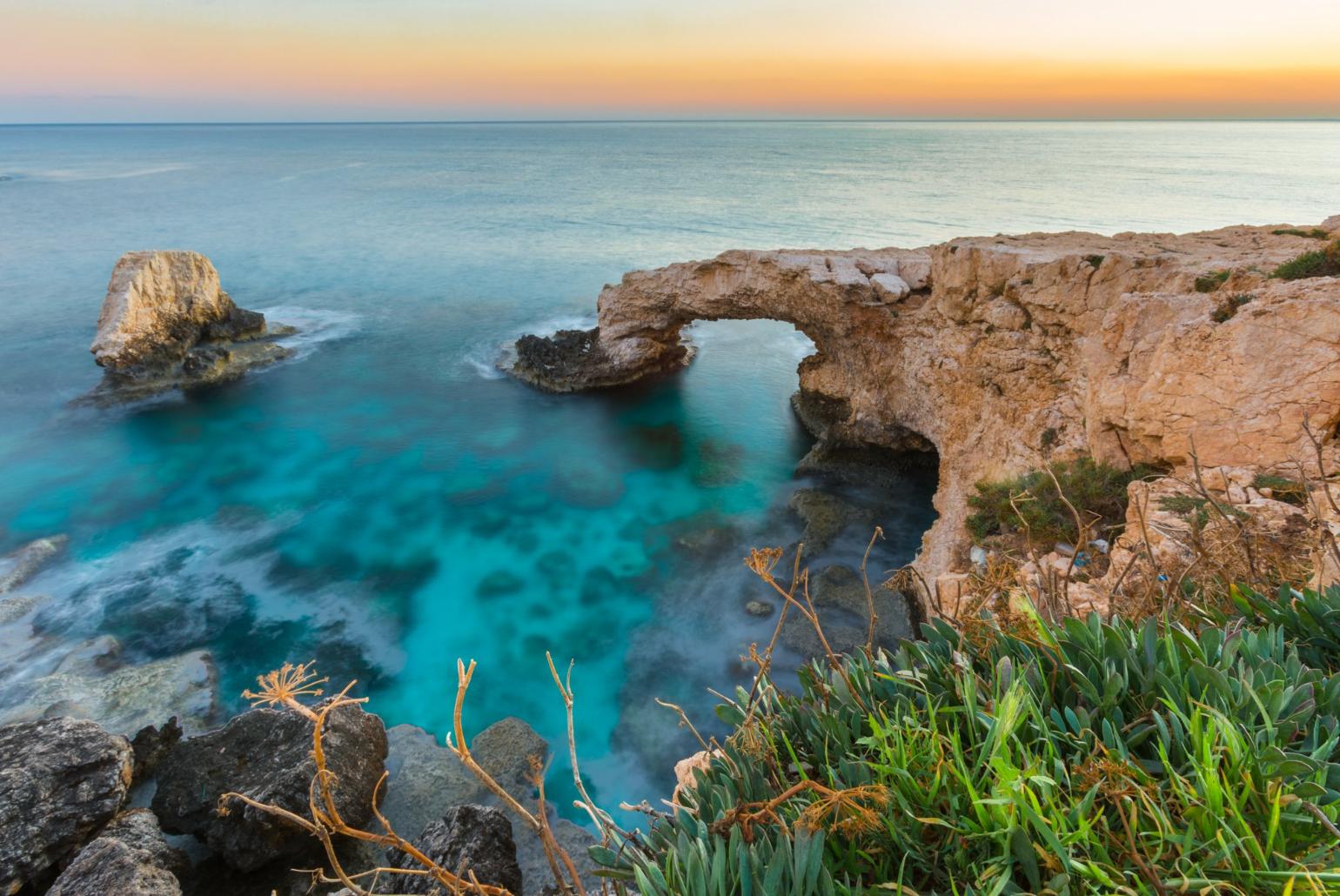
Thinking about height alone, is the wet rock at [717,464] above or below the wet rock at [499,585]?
above

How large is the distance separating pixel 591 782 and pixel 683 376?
15.0 metres

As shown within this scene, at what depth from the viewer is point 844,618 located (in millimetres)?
11375

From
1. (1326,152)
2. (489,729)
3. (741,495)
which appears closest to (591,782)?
(489,729)

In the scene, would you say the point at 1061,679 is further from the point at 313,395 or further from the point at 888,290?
the point at 313,395

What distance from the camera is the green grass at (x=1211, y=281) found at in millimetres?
8336

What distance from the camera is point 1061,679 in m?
2.92

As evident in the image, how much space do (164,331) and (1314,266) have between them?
2758cm

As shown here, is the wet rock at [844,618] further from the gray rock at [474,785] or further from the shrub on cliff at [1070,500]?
the gray rock at [474,785]


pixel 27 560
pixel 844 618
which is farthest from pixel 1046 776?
pixel 27 560

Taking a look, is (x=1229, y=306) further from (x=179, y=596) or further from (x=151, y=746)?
(x=179, y=596)

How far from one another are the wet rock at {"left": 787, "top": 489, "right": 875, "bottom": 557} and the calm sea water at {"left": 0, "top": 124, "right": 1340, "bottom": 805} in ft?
1.38

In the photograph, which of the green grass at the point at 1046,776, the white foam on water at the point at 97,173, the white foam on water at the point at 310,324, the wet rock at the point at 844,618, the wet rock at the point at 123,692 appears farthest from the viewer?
the white foam on water at the point at 97,173

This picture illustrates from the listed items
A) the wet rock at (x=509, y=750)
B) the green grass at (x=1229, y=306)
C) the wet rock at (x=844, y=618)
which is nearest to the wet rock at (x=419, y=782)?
the wet rock at (x=509, y=750)

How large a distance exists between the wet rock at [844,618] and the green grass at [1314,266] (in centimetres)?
667
